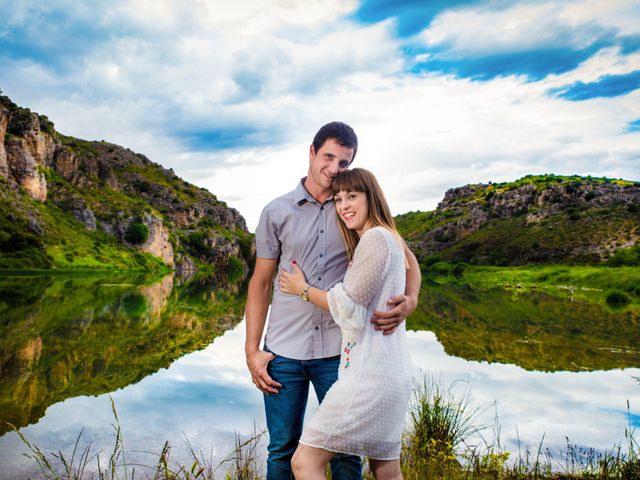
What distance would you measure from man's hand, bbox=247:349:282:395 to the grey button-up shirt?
0.10 metres

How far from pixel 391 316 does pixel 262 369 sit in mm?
1231

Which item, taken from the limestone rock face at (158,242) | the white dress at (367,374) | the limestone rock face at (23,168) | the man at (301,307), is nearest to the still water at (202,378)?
the man at (301,307)

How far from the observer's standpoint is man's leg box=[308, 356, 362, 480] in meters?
3.41

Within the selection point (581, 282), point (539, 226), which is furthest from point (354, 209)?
point (539, 226)

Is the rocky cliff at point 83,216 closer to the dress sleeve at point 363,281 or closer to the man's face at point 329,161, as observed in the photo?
the man's face at point 329,161

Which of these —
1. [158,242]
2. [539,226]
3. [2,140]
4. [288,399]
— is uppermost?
[2,140]

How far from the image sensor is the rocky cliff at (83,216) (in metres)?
50.1

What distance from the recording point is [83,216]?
6781 cm

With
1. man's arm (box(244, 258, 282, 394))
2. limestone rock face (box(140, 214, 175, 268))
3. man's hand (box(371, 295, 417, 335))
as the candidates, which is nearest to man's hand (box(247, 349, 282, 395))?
man's arm (box(244, 258, 282, 394))

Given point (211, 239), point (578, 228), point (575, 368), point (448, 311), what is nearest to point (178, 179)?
point (211, 239)

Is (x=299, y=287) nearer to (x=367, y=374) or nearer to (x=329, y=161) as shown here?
(x=367, y=374)

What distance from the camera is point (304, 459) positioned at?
2848 millimetres

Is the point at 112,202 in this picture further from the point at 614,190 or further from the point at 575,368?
the point at 614,190

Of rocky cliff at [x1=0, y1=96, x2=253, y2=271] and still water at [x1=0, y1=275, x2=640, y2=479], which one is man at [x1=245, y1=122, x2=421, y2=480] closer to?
still water at [x1=0, y1=275, x2=640, y2=479]
